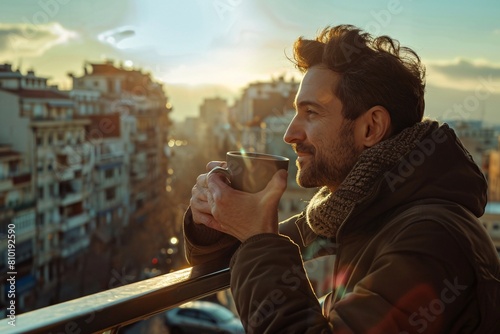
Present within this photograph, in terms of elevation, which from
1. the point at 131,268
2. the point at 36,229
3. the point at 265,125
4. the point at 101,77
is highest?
the point at 101,77

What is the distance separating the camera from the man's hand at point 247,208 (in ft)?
4.01

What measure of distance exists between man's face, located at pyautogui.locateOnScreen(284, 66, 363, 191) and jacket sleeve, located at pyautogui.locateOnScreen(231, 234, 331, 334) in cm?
35

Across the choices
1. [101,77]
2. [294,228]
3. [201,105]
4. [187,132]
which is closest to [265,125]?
[101,77]

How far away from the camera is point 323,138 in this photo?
4.82ft

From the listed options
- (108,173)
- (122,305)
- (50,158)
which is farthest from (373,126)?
(108,173)

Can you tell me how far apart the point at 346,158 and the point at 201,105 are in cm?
8528

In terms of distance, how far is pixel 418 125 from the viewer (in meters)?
1.38

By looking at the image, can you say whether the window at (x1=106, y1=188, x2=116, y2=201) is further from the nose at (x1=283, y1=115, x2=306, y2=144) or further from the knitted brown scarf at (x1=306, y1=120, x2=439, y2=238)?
the knitted brown scarf at (x1=306, y1=120, x2=439, y2=238)

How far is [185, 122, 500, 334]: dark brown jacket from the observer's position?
3.28 feet

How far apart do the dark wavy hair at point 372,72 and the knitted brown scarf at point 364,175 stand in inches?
4.3

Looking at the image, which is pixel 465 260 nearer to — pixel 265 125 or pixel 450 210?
pixel 450 210

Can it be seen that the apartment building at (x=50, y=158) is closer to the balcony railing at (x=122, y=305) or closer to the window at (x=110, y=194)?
the window at (x=110, y=194)

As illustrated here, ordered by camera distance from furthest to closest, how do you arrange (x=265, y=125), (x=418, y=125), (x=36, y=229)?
(x=265, y=125), (x=36, y=229), (x=418, y=125)

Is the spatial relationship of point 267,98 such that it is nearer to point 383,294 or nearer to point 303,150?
point 303,150
